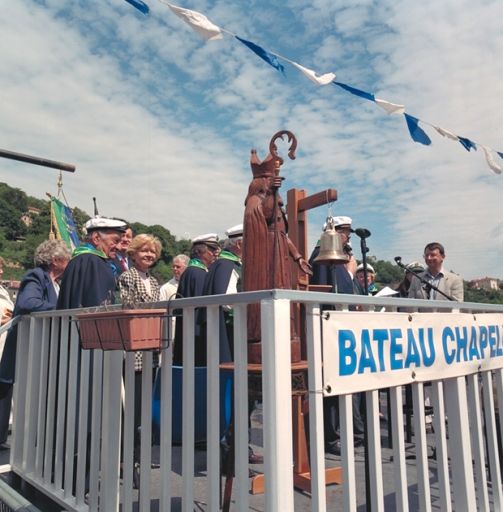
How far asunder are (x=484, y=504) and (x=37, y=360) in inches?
113

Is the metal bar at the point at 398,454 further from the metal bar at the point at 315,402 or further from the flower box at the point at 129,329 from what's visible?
the flower box at the point at 129,329

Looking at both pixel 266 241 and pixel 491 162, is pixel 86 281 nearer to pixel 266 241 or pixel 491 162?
pixel 266 241

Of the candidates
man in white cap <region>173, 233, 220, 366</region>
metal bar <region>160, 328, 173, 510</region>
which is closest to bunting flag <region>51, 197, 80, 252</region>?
man in white cap <region>173, 233, 220, 366</region>

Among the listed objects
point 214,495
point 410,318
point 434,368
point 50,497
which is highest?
point 410,318

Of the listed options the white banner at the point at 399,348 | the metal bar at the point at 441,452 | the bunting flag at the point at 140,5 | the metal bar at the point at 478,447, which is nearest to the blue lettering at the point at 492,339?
the white banner at the point at 399,348

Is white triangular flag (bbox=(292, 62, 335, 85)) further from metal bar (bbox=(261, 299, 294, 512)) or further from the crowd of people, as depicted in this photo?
metal bar (bbox=(261, 299, 294, 512))

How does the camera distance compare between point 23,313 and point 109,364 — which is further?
point 23,313

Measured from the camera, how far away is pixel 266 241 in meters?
2.89

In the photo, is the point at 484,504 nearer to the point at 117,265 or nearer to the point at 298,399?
the point at 298,399

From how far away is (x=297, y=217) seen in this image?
11.6 ft

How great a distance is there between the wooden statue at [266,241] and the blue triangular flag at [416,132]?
2.51 metres

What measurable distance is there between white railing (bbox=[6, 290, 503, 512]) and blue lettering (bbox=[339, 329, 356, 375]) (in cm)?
11

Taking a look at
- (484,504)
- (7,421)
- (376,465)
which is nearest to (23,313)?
(7,421)

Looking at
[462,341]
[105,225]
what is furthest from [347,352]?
[105,225]
